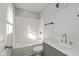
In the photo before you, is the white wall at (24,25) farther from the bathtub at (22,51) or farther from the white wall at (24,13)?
the bathtub at (22,51)

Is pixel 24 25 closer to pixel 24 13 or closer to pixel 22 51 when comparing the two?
pixel 24 13

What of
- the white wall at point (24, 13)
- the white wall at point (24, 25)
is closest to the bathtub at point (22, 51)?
the white wall at point (24, 25)

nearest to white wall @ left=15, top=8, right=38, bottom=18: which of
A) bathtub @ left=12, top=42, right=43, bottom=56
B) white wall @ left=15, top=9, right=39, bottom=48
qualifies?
white wall @ left=15, top=9, right=39, bottom=48

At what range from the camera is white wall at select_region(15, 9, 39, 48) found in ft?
10.4

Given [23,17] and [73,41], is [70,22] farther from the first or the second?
[23,17]

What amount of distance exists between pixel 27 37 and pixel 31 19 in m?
1.02

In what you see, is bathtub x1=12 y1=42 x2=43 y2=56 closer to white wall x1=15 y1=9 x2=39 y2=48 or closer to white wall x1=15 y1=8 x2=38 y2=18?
white wall x1=15 y1=9 x2=39 y2=48

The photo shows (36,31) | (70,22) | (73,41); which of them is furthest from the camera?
(36,31)

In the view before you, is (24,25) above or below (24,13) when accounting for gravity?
below

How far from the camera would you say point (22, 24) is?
3223mm

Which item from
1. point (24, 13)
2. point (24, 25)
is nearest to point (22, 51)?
point (24, 25)

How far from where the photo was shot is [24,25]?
328cm

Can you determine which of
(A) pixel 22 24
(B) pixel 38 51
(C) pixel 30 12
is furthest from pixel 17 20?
(B) pixel 38 51

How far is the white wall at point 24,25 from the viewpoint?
124 inches
